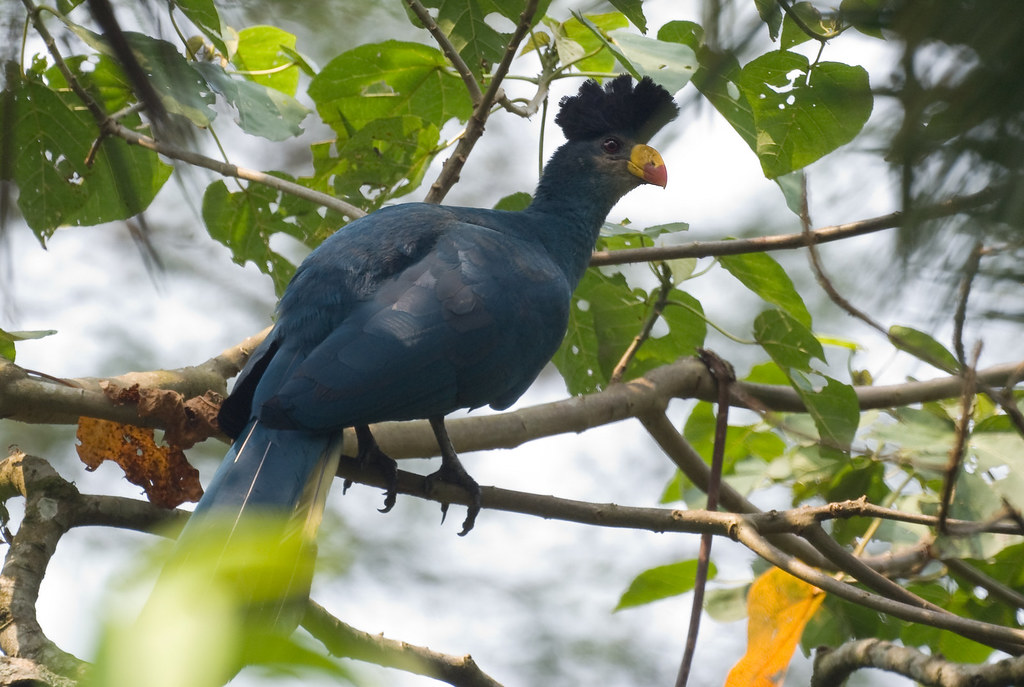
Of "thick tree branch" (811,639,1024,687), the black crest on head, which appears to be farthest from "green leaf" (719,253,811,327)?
"thick tree branch" (811,639,1024,687)

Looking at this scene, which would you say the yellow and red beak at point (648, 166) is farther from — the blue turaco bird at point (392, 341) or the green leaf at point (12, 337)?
the green leaf at point (12, 337)

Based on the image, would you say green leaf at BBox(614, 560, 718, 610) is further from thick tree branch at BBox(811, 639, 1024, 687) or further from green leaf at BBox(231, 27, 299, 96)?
green leaf at BBox(231, 27, 299, 96)

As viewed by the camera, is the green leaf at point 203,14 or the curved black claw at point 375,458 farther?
the curved black claw at point 375,458

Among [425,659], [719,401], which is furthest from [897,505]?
[425,659]

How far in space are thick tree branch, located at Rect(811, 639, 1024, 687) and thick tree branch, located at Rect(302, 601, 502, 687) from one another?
3.24 feet

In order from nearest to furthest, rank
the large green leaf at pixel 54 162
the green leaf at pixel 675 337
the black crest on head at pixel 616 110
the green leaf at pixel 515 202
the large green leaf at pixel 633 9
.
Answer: the large green leaf at pixel 633 9, the large green leaf at pixel 54 162, the green leaf at pixel 675 337, the black crest on head at pixel 616 110, the green leaf at pixel 515 202

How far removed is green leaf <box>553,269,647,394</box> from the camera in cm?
383

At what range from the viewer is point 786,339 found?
11.9 ft

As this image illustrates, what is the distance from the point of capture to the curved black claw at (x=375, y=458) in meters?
3.00

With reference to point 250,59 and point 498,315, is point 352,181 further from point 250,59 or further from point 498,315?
point 498,315

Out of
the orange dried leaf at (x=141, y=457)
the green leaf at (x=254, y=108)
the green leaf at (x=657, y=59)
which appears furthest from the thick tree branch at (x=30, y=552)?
the green leaf at (x=657, y=59)

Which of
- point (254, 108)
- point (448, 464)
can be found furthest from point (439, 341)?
point (254, 108)

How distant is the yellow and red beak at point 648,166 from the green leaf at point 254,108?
145cm

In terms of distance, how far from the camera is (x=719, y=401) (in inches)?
141
